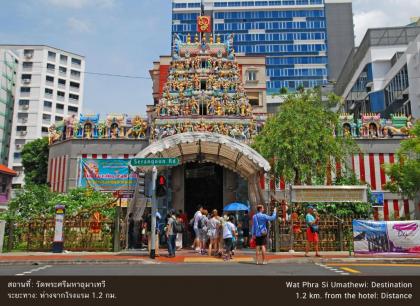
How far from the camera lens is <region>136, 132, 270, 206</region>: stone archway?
1866cm

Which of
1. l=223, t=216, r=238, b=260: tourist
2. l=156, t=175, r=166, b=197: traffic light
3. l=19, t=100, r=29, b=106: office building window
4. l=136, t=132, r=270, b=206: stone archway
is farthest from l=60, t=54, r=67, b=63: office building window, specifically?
l=223, t=216, r=238, b=260: tourist

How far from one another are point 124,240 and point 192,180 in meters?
9.84

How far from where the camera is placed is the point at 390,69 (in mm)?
49062

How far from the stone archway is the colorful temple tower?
7979 mm

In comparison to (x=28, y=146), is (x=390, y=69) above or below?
above

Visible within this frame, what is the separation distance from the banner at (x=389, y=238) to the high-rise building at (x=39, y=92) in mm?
70428

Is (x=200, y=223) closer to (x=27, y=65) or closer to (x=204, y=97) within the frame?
(x=204, y=97)

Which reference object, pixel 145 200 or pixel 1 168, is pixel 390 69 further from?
pixel 1 168

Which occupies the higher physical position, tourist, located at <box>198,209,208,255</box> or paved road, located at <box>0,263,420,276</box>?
tourist, located at <box>198,209,208,255</box>

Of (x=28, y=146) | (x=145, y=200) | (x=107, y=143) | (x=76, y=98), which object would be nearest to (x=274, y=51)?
(x=76, y=98)

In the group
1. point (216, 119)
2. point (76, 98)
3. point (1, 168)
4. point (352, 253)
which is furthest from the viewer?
point (76, 98)

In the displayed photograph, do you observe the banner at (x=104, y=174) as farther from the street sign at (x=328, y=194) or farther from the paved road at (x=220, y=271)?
the paved road at (x=220, y=271)

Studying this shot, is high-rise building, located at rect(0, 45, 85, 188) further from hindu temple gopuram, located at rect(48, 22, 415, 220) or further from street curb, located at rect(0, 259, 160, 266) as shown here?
street curb, located at rect(0, 259, 160, 266)

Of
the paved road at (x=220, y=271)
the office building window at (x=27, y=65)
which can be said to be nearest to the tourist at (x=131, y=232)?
the paved road at (x=220, y=271)
